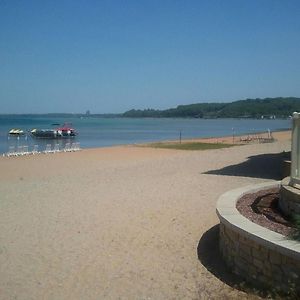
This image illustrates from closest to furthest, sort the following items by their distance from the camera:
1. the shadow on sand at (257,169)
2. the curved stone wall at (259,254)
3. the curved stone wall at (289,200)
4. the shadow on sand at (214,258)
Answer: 1. the curved stone wall at (259,254)
2. the shadow on sand at (214,258)
3. the curved stone wall at (289,200)
4. the shadow on sand at (257,169)

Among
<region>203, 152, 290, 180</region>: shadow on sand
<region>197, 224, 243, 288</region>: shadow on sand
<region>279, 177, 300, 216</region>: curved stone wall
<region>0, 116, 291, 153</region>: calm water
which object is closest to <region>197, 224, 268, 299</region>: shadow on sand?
<region>197, 224, 243, 288</region>: shadow on sand

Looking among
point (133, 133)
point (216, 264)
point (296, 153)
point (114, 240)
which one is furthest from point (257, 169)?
point (133, 133)

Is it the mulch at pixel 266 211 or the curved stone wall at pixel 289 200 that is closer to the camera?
the mulch at pixel 266 211

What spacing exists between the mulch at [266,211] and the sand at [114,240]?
2.43 feet

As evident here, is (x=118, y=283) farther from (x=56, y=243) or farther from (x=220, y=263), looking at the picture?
(x=56, y=243)

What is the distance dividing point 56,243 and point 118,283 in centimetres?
196

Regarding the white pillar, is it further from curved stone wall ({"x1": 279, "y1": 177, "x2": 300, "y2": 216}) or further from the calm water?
the calm water

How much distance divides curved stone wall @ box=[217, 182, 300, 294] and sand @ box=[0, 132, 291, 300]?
263 mm

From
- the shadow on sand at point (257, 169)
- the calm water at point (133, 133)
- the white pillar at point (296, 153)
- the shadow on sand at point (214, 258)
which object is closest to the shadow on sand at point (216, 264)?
the shadow on sand at point (214, 258)

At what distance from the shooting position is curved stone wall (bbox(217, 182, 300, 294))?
14.4ft

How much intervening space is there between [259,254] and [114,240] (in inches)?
118

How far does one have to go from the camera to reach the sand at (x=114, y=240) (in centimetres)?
534

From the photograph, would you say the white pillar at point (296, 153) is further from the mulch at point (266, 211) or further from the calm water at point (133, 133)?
the calm water at point (133, 133)

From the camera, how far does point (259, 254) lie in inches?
189
